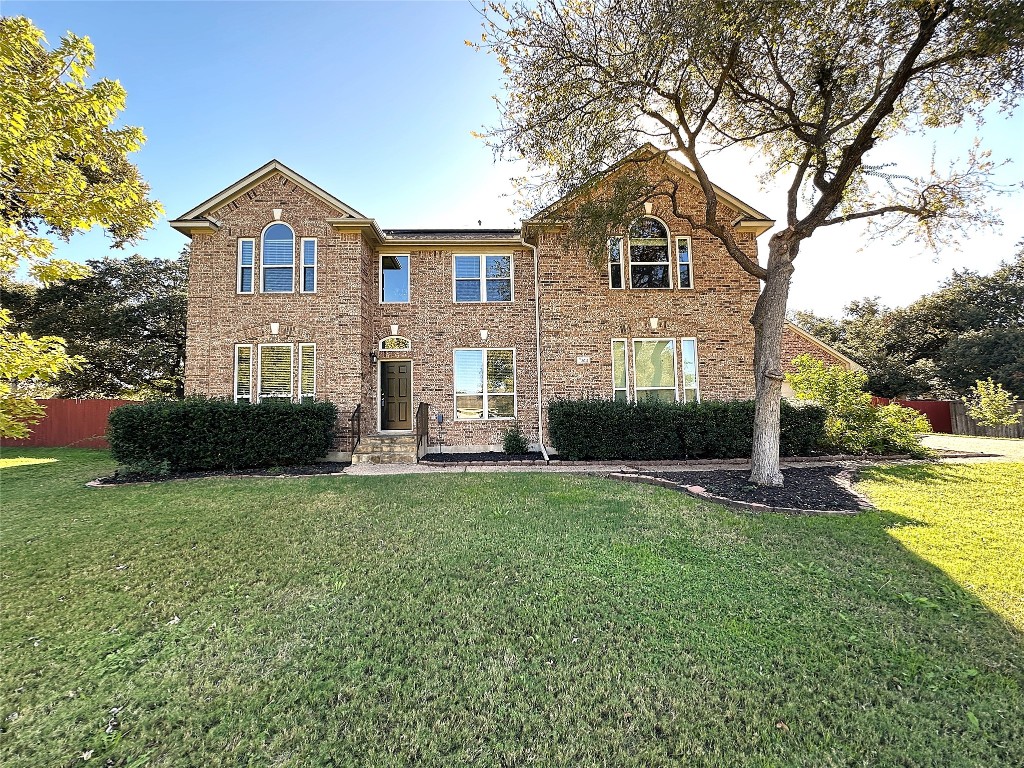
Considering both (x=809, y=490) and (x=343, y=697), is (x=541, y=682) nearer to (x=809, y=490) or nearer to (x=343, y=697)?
(x=343, y=697)

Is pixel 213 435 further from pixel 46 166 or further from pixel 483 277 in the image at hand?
pixel 483 277

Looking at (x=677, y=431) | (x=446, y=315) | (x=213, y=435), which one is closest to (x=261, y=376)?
(x=213, y=435)

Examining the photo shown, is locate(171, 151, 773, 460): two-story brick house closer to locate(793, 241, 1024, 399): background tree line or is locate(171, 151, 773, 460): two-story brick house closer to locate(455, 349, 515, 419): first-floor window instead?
locate(455, 349, 515, 419): first-floor window

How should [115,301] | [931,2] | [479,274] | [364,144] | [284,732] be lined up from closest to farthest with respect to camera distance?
[284,732]
[931,2]
[364,144]
[479,274]
[115,301]

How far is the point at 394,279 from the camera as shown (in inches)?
477

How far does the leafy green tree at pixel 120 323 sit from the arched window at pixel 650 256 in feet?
63.4

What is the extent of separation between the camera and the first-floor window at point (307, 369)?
10961 mm

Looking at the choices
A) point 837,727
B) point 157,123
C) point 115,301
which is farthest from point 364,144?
point 115,301

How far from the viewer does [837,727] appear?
6.80ft

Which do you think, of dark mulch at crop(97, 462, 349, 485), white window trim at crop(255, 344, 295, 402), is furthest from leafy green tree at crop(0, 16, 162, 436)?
white window trim at crop(255, 344, 295, 402)

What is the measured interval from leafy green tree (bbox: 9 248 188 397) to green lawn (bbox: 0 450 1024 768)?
16148 millimetres

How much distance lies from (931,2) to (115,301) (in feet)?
84.5

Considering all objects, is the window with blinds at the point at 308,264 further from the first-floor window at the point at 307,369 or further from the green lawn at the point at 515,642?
the green lawn at the point at 515,642

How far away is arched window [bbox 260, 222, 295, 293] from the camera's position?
11.1 metres
